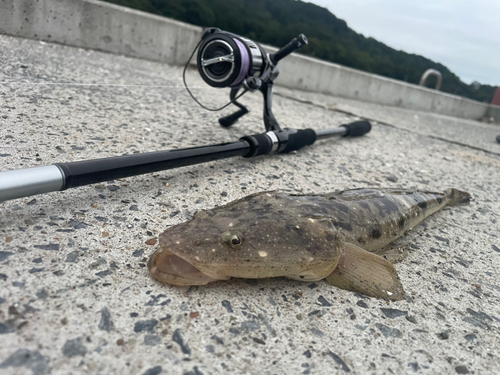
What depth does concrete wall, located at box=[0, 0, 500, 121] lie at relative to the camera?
179 inches

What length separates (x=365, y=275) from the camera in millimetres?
1623

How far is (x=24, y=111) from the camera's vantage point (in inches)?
106

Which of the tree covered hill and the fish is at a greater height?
the tree covered hill

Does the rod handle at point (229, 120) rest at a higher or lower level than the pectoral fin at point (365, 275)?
higher

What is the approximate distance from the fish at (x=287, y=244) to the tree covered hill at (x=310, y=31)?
5813mm

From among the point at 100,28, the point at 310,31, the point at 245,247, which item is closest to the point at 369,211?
the point at 245,247

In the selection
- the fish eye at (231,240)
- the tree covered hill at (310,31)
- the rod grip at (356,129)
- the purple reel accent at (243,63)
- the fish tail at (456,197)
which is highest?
the tree covered hill at (310,31)

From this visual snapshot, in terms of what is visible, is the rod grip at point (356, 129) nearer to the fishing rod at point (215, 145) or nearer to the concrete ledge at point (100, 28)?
the fishing rod at point (215, 145)

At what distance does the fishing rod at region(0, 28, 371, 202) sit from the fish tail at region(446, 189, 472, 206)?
122 cm

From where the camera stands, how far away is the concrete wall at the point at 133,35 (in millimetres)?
4555

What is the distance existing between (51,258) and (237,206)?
0.80 m

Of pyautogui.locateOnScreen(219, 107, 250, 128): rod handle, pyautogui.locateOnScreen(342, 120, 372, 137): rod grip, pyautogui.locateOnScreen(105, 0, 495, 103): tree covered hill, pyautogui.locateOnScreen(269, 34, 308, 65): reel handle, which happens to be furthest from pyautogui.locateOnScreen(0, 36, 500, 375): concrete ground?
pyautogui.locateOnScreen(105, 0, 495, 103): tree covered hill

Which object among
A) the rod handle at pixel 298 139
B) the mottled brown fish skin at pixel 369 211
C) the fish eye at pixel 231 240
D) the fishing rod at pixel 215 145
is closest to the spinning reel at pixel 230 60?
the fishing rod at pixel 215 145

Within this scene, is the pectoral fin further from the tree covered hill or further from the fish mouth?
the tree covered hill
